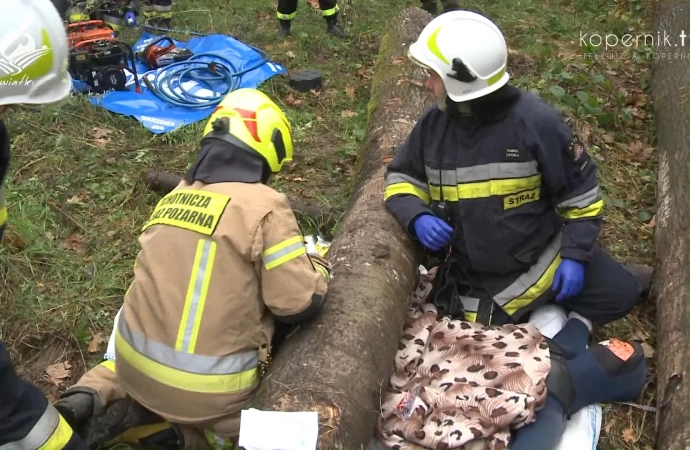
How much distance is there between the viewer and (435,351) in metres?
3.21

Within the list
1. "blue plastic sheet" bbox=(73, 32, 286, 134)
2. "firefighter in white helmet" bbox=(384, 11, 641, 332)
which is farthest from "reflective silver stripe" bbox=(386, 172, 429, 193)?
"blue plastic sheet" bbox=(73, 32, 286, 134)

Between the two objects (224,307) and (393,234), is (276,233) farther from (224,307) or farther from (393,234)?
(393,234)

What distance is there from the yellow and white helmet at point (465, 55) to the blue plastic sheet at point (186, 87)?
315 centimetres

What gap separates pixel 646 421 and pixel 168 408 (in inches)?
85.3

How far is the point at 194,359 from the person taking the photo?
2.69 metres

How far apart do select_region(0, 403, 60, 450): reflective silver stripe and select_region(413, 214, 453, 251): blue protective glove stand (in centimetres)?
178

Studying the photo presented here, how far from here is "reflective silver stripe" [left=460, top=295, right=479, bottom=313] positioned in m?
3.48

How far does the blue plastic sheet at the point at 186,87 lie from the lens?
5.88m

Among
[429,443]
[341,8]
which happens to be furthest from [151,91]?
[429,443]

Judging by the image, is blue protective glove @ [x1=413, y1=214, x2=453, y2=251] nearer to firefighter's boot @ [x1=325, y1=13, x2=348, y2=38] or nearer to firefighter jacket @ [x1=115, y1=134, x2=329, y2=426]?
firefighter jacket @ [x1=115, y1=134, x2=329, y2=426]

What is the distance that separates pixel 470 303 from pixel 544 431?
0.78 m

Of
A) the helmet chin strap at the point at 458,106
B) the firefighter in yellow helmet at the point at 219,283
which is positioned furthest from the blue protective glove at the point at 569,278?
the firefighter in yellow helmet at the point at 219,283

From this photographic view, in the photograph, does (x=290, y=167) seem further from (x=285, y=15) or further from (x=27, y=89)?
(x=27, y=89)

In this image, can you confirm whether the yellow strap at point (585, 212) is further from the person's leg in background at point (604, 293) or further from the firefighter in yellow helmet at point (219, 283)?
the firefighter in yellow helmet at point (219, 283)
